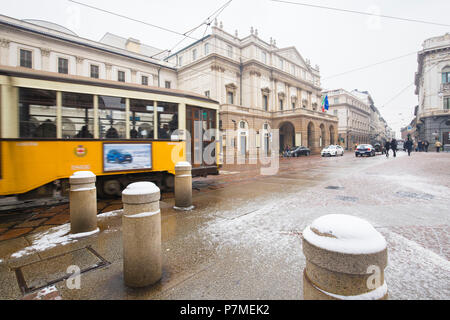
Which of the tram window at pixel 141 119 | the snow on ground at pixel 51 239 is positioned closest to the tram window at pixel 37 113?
the tram window at pixel 141 119

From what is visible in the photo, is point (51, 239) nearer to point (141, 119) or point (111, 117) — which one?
point (111, 117)

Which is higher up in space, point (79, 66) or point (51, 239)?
point (79, 66)

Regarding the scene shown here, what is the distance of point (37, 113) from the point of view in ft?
18.4

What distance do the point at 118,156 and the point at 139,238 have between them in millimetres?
4947

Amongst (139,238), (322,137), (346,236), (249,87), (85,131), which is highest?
(249,87)

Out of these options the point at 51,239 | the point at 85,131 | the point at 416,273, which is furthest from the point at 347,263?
the point at 85,131

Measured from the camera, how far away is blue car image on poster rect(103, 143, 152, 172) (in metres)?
6.54

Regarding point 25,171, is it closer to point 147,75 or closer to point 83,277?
point 83,277

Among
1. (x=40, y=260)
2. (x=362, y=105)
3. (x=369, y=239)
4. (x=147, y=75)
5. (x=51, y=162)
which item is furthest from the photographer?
(x=362, y=105)

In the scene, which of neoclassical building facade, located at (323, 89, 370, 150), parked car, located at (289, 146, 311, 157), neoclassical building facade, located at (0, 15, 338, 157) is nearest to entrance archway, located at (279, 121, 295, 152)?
neoclassical building facade, located at (0, 15, 338, 157)

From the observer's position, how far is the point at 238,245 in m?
3.42

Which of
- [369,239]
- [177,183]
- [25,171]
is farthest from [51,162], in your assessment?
[369,239]

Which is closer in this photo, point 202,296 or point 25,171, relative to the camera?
point 202,296

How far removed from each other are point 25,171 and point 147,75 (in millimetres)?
32817
